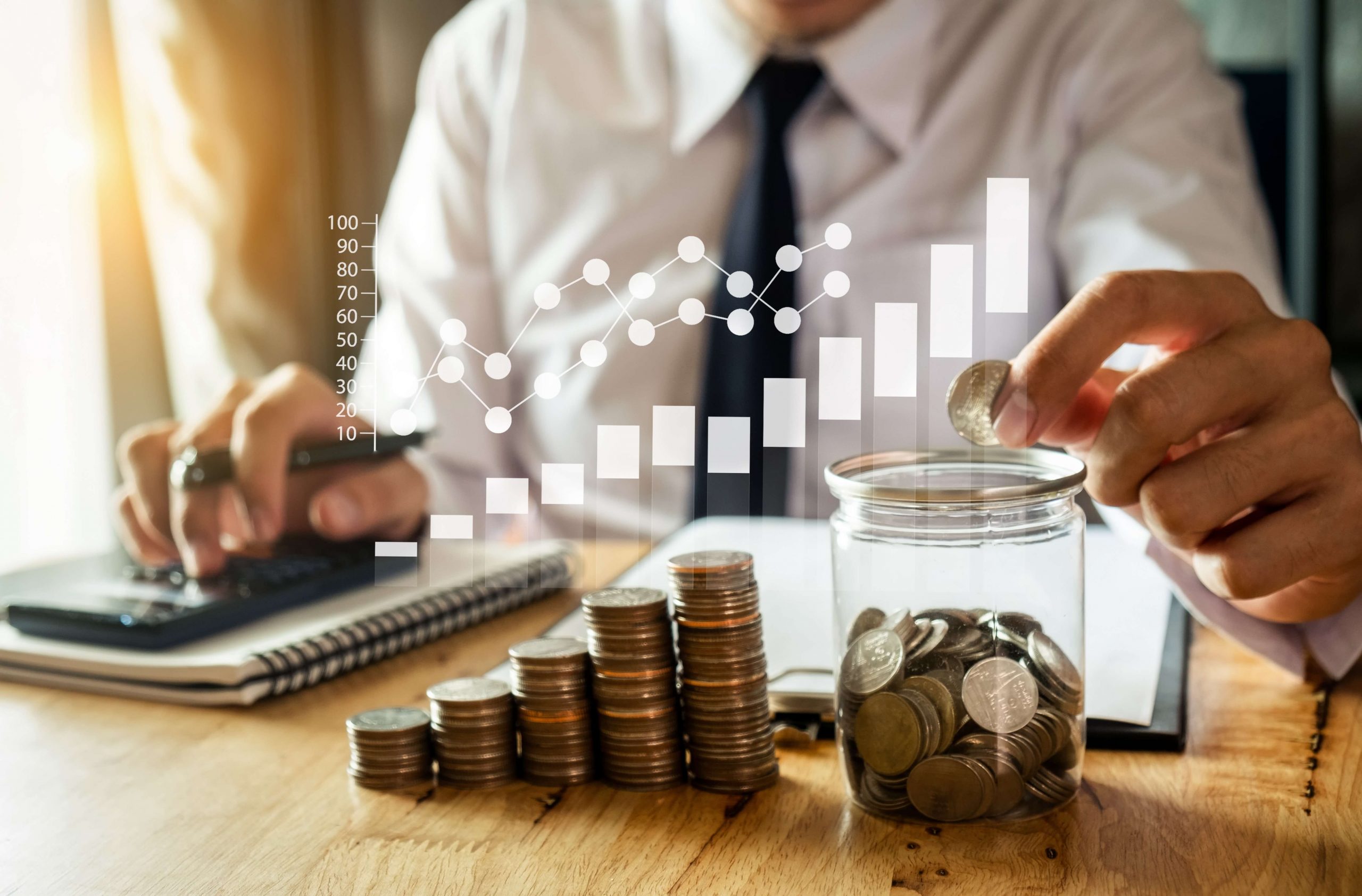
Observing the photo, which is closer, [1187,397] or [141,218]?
[1187,397]

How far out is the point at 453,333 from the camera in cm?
90

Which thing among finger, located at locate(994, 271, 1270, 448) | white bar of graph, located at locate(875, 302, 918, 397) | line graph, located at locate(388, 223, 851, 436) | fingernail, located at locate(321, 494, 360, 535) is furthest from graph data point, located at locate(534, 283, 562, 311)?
finger, located at locate(994, 271, 1270, 448)

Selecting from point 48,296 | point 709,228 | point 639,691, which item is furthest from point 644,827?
point 48,296

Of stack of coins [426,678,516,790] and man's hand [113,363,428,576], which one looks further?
man's hand [113,363,428,576]

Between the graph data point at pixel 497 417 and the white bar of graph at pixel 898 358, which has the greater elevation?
the white bar of graph at pixel 898 358

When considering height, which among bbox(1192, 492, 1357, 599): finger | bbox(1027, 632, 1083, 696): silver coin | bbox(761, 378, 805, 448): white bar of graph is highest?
bbox(761, 378, 805, 448): white bar of graph

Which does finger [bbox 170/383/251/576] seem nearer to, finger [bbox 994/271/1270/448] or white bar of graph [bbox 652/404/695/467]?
white bar of graph [bbox 652/404/695/467]

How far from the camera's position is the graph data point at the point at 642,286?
0.76m

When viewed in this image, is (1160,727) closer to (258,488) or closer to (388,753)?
(388,753)

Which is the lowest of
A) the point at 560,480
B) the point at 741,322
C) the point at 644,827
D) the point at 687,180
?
the point at 644,827

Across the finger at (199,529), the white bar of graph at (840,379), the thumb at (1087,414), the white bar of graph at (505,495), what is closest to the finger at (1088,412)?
the thumb at (1087,414)

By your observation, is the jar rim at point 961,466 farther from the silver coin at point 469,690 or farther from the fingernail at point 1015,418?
the silver coin at point 469,690

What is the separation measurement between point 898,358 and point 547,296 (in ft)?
1.19

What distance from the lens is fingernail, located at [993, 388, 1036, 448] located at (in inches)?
20.4
